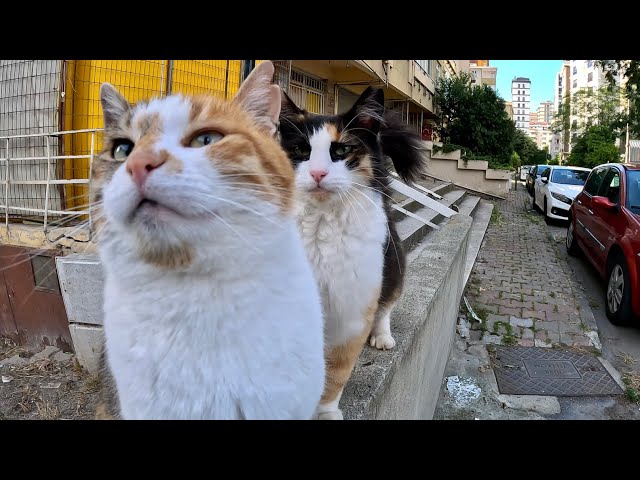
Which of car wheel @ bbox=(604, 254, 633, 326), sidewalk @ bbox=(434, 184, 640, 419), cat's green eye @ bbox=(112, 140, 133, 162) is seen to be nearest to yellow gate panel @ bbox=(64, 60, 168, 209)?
cat's green eye @ bbox=(112, 140, 133, 162)

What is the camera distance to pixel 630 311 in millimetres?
3531

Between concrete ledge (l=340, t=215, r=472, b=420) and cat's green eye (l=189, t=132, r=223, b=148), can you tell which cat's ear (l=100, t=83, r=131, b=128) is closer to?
cat's green eye (l=189, t=132, r=223, b=148)

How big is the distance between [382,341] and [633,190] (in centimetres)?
351

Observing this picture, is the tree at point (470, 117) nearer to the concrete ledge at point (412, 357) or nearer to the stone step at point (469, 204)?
the stone step at point (469, 204)

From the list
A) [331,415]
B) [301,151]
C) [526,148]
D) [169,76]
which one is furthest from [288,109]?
[526,148]

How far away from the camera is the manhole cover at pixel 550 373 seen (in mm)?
2660

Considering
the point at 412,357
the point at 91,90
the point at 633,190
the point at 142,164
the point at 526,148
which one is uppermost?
the point at 526,148

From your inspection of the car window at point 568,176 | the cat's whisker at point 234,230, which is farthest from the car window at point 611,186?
the cat's whisker at point 234,230

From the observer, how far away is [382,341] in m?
1.50

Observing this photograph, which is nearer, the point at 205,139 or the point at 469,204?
the point at 205,139

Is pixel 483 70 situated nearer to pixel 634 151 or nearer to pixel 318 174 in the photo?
pixel 318 174

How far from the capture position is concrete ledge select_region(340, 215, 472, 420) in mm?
1209
